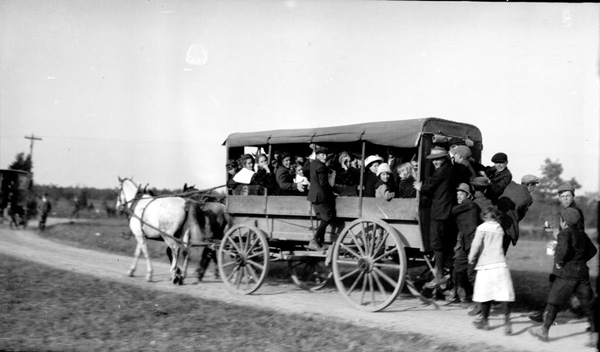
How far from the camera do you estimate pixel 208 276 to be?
12203 millimetres

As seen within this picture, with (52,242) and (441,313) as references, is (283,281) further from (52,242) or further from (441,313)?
(52,242)

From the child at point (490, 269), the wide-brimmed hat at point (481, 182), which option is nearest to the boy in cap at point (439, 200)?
the wide-brimmed hat at point (481, 182)

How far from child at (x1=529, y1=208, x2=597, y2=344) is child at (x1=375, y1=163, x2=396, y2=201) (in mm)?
2570

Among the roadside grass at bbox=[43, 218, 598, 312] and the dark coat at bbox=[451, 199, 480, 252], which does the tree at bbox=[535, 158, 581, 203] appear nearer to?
the roadside grass at bbox=[43, 218, 598, 312]

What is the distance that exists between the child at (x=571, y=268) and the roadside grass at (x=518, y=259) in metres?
2.35

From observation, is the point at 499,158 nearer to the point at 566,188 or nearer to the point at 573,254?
the point at 566,188

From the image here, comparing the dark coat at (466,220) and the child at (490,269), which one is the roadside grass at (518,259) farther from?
the child at (490,269)

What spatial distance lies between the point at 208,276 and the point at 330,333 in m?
6.13

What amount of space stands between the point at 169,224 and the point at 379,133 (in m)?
5.13

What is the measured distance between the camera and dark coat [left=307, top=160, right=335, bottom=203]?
8.55 m

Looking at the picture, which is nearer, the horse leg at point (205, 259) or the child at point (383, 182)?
the child at point (383, 182)

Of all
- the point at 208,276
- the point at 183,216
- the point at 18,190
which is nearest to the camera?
the point at 183,216

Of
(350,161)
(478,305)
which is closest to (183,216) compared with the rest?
(350,161)

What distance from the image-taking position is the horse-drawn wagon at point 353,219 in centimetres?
788
